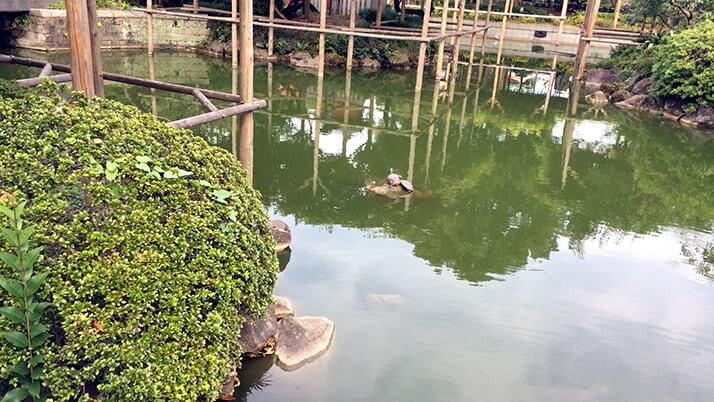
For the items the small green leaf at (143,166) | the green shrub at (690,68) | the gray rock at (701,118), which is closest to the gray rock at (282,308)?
the small green leaf at (143,166)

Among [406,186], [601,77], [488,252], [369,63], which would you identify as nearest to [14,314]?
[488,252]

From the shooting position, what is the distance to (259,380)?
4289 mm

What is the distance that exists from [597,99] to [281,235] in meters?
12.7

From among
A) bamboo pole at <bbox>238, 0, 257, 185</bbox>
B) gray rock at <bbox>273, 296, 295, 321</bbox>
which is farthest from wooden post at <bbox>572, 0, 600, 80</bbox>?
gray rock at <bbox>273, 296, 295, 321</bbox>

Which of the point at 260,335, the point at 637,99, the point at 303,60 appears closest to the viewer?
the point at 260,335

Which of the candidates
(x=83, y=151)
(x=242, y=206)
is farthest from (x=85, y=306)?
(x=242, y=206)

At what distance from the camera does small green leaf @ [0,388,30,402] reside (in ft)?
9.00

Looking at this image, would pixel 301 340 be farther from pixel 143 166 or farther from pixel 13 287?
pixel 13 287

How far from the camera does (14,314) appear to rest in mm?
2695

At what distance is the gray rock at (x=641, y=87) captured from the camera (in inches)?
613

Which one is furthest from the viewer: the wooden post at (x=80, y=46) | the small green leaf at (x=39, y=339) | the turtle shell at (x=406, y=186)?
the turtle shell at (x=406, y=186)

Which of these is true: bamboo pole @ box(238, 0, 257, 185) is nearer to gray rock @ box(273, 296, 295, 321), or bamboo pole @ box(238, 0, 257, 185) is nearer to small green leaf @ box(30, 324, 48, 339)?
gray rock @ box(273, 296, 295, 321)

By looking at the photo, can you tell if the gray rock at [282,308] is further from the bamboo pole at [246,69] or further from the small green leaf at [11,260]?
the small green leaf at [11,260]

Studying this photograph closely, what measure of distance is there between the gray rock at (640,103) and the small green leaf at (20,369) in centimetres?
1581
